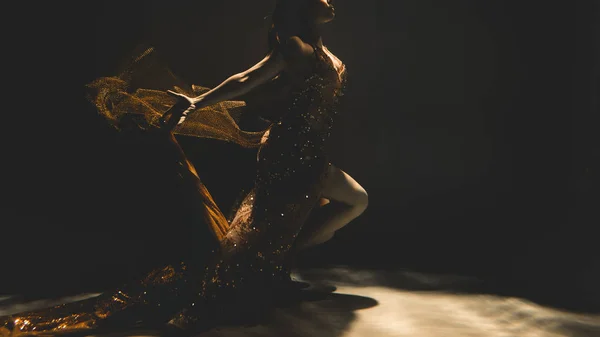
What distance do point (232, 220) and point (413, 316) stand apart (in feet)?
2.80

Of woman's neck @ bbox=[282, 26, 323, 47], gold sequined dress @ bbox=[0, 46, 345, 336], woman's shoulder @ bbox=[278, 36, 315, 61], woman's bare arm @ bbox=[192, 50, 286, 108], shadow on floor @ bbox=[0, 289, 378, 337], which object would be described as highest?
woman's neck @ bbox=[282, 26, 323, 47]

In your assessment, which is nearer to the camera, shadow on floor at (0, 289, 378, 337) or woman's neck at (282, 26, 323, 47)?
shadow on floor at (0, 289, 378, 337)

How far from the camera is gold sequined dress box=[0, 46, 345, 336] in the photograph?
2150 millimetres

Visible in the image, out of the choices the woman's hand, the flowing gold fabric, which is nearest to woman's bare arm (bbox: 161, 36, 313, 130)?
the woman's hand

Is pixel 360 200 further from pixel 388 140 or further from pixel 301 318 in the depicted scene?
pixel 388 140

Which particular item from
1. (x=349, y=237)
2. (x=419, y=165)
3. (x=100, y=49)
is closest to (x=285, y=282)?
(x=349, y=237)

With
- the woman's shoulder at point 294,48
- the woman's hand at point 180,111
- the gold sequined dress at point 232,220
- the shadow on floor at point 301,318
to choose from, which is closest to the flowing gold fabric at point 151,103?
the gold sequined dress at point 232,220

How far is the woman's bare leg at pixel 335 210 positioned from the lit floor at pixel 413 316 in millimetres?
294

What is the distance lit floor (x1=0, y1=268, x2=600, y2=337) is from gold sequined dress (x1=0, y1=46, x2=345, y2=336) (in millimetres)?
113

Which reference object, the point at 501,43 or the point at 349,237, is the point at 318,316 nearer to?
the point at 349,237

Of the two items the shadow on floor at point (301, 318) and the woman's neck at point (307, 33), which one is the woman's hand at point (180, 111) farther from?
the shadow on floor at point (301, 318)

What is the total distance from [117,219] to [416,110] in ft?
5.75

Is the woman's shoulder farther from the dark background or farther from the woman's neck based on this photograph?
the dark background

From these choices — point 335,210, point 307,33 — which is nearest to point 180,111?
point 307,33
